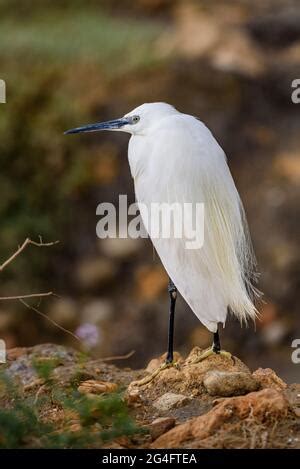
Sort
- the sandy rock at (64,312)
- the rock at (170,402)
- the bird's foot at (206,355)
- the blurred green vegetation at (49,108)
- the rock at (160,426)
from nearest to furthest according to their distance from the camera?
the rock at (160,426), the rock at (170,402), the bird's foot at (206,355), the sandy rock at (64,312), the blurred green vegetation at (49,108)

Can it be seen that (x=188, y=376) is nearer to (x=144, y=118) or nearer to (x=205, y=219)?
(x=205, y=219)

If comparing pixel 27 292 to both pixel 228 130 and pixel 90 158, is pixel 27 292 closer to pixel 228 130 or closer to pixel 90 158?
pixel 90 158

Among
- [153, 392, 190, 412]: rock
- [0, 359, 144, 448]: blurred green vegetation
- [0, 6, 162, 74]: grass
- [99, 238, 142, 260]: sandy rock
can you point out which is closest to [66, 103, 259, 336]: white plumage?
[153, 392, 190, 412]: rock

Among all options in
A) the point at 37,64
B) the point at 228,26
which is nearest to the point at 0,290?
the point at 37,64

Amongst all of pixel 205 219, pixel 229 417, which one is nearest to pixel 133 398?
pixel 229 417

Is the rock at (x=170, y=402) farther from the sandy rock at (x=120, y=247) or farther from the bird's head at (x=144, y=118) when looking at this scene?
the sandy rock at (x=120, y=247)

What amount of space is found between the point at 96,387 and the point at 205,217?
0.64 meters

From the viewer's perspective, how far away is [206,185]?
3.14m

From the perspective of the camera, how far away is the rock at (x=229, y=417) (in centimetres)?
259

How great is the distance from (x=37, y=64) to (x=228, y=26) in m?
1.75

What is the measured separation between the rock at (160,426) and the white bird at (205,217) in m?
0.52

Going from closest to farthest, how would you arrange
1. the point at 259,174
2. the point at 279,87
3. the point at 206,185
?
the point at 206,185 → the point at 259,174 → the point at 279,87

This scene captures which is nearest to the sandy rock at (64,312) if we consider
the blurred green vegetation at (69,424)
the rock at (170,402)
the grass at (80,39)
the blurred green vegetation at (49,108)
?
the blurred green vegetation at (49,108)
